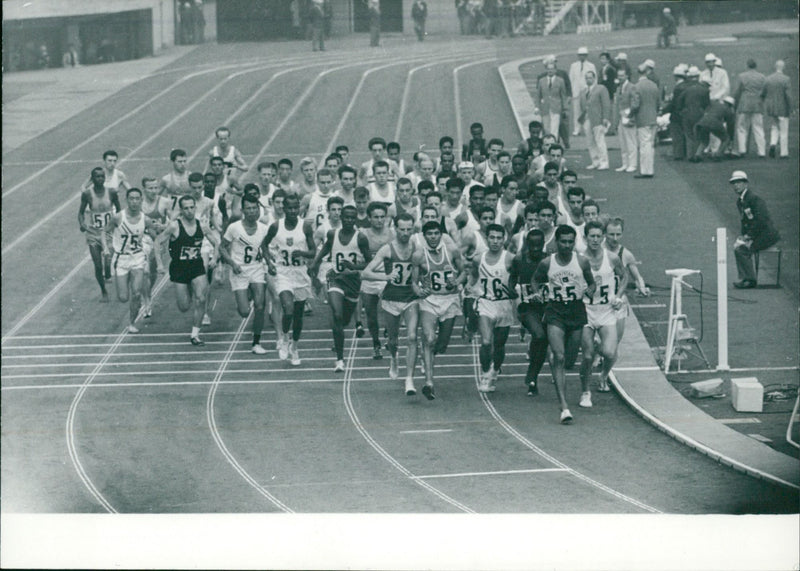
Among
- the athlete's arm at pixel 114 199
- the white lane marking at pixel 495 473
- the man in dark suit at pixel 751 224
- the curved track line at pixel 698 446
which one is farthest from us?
the athlete's arm at pixel 114 199

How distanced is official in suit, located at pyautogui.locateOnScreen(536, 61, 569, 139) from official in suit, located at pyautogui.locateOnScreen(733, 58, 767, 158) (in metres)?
2.54

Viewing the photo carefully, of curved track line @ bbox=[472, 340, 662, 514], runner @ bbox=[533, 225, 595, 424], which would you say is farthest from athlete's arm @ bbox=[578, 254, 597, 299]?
curved track line @ bbox=[472, 340, 662, 514]

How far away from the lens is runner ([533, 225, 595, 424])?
12.0 meters

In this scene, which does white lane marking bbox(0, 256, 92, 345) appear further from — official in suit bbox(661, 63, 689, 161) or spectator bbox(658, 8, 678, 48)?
spectator bbox(658, 8, 678, 48)

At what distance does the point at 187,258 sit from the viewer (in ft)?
46.5

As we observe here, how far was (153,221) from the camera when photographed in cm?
1505

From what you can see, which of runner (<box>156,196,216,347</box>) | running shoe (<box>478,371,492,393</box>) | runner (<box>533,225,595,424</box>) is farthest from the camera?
runner (<box>156,196,216,347</box>)

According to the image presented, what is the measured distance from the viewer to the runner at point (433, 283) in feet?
41.0

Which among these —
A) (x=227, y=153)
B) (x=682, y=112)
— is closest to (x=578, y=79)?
(x=682, y=112)

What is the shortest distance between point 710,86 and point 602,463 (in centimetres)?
1221

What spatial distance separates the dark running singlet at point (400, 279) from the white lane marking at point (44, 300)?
13.9ft

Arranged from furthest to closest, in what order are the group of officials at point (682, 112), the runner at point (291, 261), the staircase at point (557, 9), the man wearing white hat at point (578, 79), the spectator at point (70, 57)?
1. the staircase at point (557, 9)
2. the spectator at point (70, 57)
3. the man wearing white hat at point (578, 79)
4. the group of officials at point (682, 112)
5. the runner at point (291, 261)

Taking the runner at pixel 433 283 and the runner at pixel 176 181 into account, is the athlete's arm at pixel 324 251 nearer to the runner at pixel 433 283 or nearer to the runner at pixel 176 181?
the runner at pixel 433 283

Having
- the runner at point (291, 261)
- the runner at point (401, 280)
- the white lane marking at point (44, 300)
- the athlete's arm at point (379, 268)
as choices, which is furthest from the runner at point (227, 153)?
the runner at point (401, 280)
